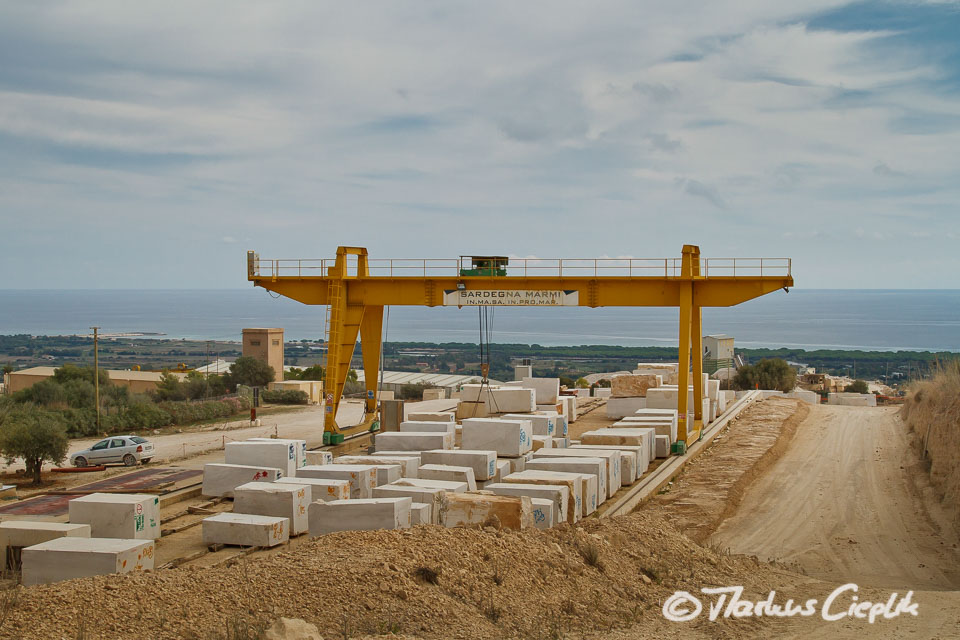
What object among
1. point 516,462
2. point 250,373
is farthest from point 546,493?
point 250,373

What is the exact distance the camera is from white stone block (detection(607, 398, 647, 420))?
30.1 m

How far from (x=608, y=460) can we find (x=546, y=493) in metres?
4.11

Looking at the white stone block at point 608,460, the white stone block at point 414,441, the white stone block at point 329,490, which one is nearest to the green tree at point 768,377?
the white stone block at point 608,460

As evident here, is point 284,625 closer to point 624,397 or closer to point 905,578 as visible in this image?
point 905,578

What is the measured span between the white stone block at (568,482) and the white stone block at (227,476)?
18.9 ft

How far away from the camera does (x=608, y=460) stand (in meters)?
18.2

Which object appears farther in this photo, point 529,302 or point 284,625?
point 529,302

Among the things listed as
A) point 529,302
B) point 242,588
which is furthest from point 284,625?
point 529,302

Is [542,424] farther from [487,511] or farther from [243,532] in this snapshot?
[243,532]

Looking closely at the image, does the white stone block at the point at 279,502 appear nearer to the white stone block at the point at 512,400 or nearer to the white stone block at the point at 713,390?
the white stone block at the point at 512,400

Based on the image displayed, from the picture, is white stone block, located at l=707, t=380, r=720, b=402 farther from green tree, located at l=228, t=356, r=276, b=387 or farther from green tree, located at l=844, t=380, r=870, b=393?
green tree, located at l=228, t=356, r=276, b=387

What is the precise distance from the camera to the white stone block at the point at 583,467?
1722 cm

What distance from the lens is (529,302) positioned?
23719mm

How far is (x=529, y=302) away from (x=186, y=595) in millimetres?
15893
